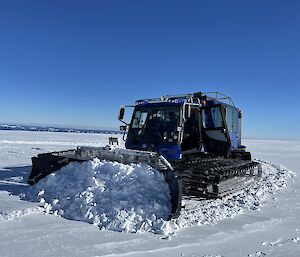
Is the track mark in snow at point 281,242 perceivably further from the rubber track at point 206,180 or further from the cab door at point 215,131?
the cab door at point 215,131

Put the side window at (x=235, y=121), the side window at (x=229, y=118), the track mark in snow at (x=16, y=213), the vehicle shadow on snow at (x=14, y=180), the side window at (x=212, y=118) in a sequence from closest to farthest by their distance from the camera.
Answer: the track mark in snow at (x=16, y=213) < the vehicle shadow on snow at (x=14, y=180) < the side window at (x=212, y=118) < the side window at (x=229, y=118) < the side window at (x=235, y=121)

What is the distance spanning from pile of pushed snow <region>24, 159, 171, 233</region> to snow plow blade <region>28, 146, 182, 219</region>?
5.4 inches

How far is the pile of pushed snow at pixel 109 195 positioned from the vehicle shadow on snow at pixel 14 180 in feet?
3.35

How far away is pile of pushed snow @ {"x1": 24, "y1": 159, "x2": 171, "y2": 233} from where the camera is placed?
5.55 meters

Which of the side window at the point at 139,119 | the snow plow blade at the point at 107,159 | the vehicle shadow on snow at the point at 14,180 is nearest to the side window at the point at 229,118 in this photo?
the side window at the point at 139,119

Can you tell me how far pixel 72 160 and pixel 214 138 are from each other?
5.19 metres

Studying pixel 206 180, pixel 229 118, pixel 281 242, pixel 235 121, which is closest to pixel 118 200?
pixel 206 180

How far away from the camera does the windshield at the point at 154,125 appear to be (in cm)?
941

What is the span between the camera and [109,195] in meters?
6.04

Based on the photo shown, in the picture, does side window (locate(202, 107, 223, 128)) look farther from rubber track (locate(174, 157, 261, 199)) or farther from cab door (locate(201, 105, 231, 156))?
rubber track (locate(174, 157, 261, 199))

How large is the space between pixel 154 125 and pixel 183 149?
3.90 feet

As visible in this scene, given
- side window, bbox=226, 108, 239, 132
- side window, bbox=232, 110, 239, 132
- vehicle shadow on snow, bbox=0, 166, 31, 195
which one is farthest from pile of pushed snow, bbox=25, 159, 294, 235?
side window, bbox=232, 110, 239, 132

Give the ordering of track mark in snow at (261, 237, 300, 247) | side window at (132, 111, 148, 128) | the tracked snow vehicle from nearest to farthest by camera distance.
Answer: track mark in snow at (261, 237, 300, 247)
the tracked snow vehicle
side window at (132, 111, 148, 128)

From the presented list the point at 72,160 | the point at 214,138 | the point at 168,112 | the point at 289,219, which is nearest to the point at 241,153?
the point at 214,138
